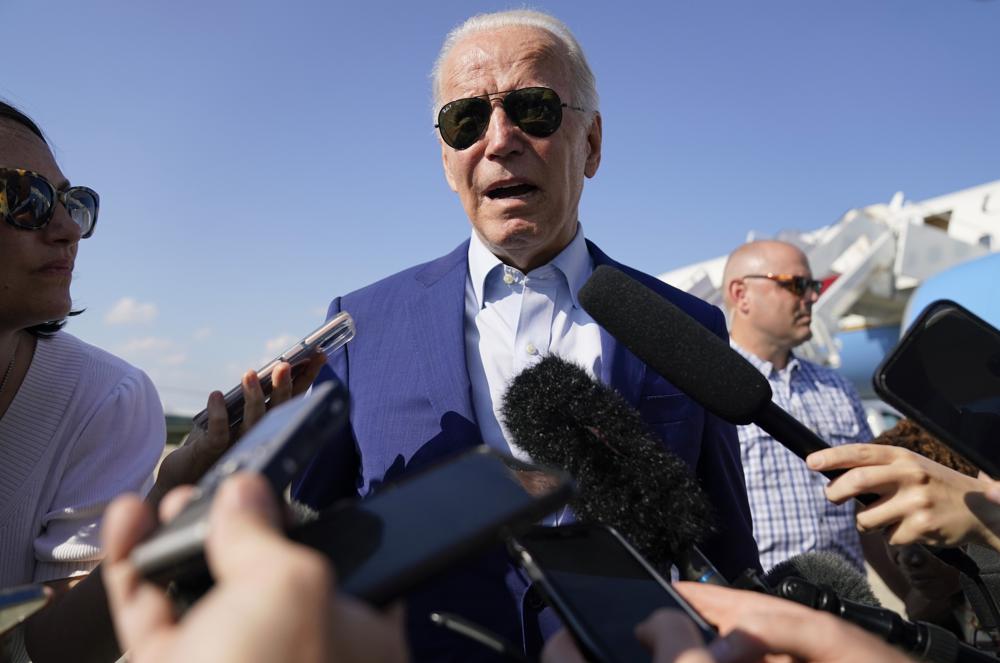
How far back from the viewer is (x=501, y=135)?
81.1 inches

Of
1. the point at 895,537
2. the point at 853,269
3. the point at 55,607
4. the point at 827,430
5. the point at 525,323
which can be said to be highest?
the point at 525,323

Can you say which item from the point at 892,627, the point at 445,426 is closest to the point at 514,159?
the point at 445,426

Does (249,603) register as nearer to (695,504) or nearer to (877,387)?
(695,504)

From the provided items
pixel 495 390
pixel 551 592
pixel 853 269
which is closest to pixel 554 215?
pixel 495 390

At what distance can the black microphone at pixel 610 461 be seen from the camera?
1227 millimetres

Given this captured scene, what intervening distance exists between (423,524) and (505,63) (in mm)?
1706

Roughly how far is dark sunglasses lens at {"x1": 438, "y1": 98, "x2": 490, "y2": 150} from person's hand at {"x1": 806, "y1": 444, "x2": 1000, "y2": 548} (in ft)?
4.40

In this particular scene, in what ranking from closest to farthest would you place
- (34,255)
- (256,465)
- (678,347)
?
(256,465)
(678,347)
(34,255)

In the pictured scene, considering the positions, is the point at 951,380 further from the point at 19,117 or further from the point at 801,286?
the point at 801,286

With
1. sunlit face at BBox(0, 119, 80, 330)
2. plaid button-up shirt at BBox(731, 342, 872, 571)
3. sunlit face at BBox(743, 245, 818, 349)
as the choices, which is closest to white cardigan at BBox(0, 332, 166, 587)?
sunlit face at BBox(0, 119, 80, 330)

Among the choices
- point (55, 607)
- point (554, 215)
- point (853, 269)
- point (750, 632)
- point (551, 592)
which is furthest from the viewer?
point (853, 269)

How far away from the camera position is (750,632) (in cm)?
78

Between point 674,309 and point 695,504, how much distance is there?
1.18ft

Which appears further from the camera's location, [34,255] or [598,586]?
[34,255]
